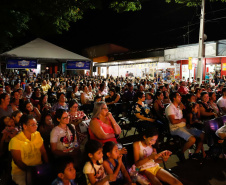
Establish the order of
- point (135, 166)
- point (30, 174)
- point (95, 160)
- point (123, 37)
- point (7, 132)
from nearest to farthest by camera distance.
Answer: point (30, 174) < point (95, 160) < point (135, 166) < point (7, 132) < point (123, 37)

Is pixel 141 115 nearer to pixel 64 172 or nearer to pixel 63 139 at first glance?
pixel 63 139

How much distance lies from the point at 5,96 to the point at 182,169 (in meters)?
4.65

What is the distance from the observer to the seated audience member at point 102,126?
3.73 meters

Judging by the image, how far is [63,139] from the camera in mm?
3469

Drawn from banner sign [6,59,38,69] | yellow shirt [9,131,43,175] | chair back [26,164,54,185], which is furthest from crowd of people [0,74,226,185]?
banner sign [6,59,38,69]

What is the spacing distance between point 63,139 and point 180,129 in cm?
293

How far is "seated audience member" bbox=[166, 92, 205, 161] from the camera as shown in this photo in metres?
4.76

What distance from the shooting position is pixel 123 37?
4044 cm

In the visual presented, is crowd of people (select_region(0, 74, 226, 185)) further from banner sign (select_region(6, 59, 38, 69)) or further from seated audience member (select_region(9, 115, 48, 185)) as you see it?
banner sign (select_region(6, 59, 38, 69))

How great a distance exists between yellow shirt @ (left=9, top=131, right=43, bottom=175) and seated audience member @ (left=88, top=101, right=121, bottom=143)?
3.19 ft

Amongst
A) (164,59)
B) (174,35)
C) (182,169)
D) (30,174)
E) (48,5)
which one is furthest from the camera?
(174,35)

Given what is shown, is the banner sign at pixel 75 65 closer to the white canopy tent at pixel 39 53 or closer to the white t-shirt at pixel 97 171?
the white canopy tent at pixel 39 53

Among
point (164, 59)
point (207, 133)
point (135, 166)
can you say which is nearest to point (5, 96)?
point (135, 166)

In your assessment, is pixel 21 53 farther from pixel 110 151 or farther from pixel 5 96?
pixel 110 151
